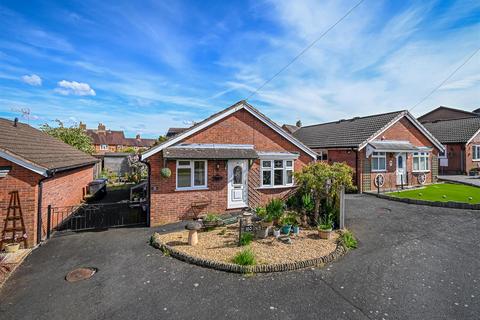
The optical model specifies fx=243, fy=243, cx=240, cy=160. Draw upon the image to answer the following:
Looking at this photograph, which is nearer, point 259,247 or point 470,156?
point 259,247

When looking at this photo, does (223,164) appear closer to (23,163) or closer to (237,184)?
(237,184)

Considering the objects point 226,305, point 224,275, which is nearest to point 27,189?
point 224,275

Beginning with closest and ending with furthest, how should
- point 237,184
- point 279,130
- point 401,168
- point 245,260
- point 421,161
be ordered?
point 245,260
point 237,184
point 279,130
point 401,168
point 421,161

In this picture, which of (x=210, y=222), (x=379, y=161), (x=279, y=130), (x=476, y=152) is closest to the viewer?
(x=210, y=222)

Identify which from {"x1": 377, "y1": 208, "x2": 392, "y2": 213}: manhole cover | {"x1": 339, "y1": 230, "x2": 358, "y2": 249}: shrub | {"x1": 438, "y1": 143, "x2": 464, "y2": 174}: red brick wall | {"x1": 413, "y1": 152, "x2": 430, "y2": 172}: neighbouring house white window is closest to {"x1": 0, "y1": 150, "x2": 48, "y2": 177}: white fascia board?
{"x1": 339, "y1": 230, "x2": 358, "y2": 249}: shrub

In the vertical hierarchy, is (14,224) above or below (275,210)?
below

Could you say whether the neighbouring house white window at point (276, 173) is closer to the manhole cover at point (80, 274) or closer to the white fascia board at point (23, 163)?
the manhole cover at point (80, 274)

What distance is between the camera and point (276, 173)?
45.0 ft

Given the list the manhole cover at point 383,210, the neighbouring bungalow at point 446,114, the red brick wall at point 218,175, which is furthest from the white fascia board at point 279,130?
the neighbouring bungalow at point 446,114

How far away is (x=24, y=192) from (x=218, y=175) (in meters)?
7.31

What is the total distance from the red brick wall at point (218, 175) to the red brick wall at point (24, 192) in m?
3.96

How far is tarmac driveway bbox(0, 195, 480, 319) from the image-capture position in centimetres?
489

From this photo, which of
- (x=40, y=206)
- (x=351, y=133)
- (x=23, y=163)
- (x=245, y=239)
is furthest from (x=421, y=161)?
(x=23, y=163)

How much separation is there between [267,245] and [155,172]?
5849 millimetres
